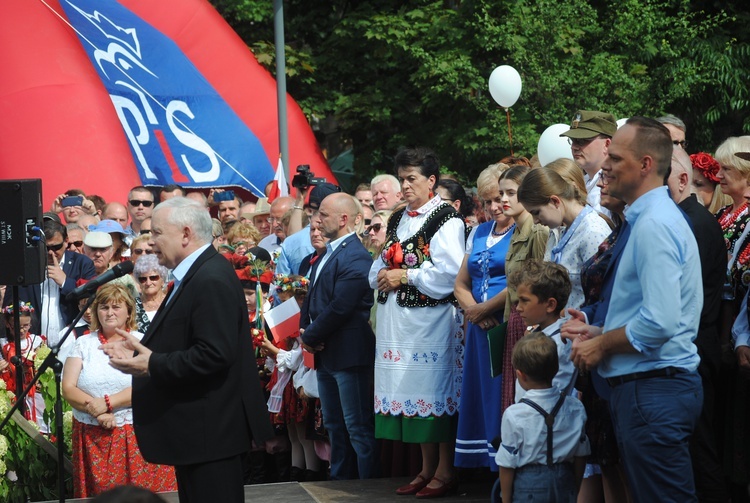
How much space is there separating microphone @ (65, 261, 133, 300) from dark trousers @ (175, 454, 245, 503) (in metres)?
0.98

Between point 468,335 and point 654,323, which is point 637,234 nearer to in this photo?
point 654,323

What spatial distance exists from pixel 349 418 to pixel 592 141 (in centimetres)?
264

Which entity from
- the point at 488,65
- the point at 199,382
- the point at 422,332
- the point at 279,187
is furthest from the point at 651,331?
the point at 488,65

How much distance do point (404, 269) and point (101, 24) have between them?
10294mm

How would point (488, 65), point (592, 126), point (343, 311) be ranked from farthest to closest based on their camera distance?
1. point (488, 65)
2. point (343, 311)
3. point (592, 126)

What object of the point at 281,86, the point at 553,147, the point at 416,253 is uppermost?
the point at 281,86

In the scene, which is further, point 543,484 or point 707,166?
point 707,166

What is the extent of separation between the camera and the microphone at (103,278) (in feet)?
17.9

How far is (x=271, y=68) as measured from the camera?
20516 mm

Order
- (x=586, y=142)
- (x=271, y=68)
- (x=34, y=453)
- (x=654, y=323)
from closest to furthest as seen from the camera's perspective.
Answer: (x=654, y=323)
(x=586, y=142)
(x=34, y=453)
(x=271, y=68)

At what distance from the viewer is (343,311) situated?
750 centimetres

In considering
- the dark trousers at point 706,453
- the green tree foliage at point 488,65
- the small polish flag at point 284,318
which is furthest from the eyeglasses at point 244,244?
the green tree foliage at point 488,65

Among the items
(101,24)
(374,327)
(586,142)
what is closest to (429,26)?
(101,24)

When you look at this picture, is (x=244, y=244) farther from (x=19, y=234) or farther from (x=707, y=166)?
(x=707, y=166)
